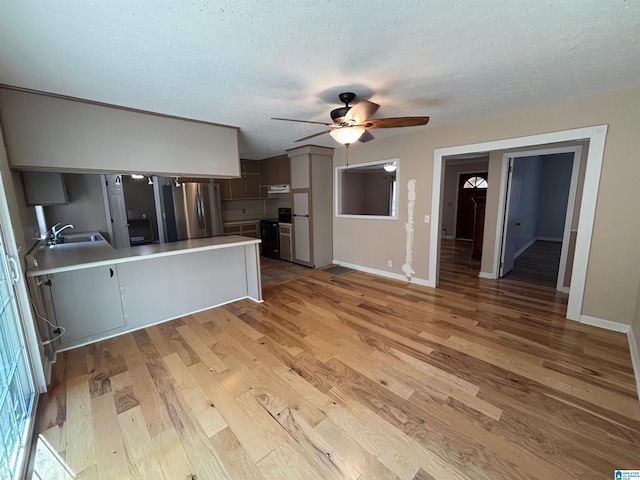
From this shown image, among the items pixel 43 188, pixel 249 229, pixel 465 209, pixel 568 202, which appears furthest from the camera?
pixel 465 209

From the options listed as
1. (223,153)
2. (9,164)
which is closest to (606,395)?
Answer: (223,153)

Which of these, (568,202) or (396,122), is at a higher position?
(396,122)

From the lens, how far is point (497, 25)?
58.8 inches

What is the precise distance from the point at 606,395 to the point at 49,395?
413cm

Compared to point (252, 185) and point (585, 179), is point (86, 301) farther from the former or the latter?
point (585, 179)

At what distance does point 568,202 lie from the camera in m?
3.74

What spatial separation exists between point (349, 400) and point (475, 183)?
322 inches

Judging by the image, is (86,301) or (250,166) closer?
(86,301)

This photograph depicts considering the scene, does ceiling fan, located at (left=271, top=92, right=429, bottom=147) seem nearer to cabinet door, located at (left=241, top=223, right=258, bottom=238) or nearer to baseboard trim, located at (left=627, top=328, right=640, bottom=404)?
baseboard trim, located at (left=627, top=328, right=640, bottom=404)

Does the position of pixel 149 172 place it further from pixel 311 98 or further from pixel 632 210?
pixel 632 210

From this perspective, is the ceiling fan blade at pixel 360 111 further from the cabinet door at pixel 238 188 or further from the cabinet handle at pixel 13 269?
the cabinet door at pixel 238 188

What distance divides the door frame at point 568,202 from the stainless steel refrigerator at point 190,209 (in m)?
5.51

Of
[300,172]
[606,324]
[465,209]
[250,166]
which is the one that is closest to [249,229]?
[250,166]

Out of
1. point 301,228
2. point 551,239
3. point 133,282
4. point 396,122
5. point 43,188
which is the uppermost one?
point 396,122
